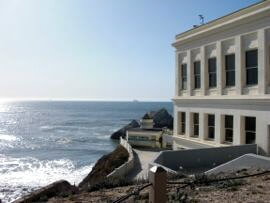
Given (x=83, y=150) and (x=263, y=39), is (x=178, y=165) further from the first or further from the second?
(x=83, y=150)

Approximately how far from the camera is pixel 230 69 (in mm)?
22703

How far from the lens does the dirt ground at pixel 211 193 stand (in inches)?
371

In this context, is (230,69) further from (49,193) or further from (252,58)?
(49,193)

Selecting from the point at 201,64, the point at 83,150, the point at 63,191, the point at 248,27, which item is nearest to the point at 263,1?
the point at 248,27

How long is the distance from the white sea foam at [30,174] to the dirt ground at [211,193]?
19151 millimetres

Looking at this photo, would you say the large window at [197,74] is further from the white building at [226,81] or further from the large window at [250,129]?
the large window at [250,129]

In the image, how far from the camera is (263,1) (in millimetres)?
19672

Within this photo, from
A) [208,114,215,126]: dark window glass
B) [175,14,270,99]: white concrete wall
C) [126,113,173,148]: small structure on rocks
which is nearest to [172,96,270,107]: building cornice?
[175,14,270,99]: white concrete wall

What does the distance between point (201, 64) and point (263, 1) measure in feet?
21.6

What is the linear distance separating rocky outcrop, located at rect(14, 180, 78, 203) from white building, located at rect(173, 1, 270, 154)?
442 inches

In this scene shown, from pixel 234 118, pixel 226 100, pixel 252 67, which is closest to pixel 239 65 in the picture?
pixel 252 67

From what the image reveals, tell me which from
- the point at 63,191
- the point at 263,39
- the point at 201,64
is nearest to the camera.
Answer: the point at 63,191

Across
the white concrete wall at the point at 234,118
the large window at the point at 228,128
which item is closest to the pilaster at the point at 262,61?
the white concrete wall at the point at 234,118

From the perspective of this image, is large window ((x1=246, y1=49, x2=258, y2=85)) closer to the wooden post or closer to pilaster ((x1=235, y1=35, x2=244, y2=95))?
pilaster ((x1=235, y1=35, x2=244, y2=95))
